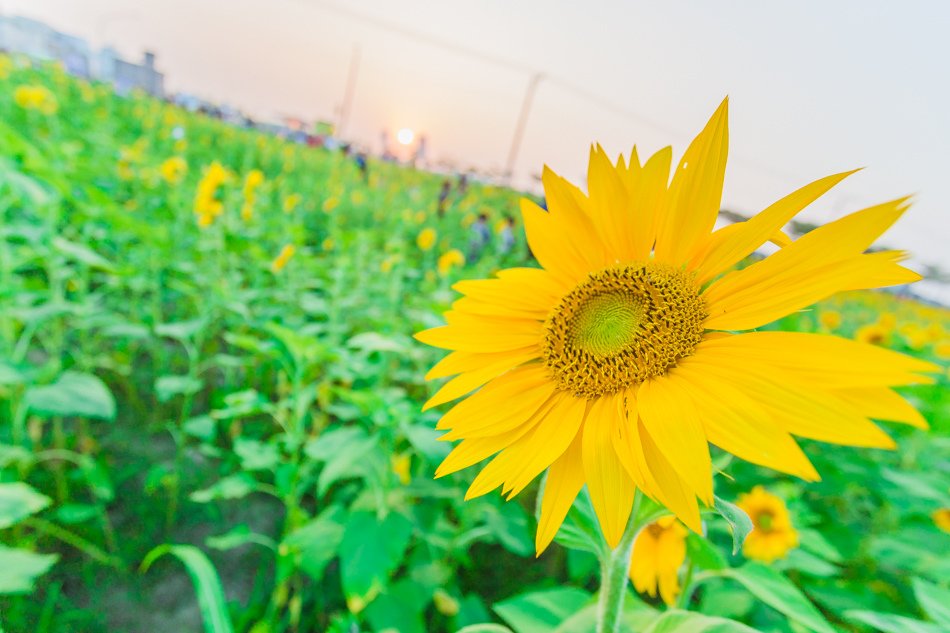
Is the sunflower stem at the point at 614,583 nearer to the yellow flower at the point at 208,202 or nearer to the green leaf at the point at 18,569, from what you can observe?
the green leaf at the point at 18,569

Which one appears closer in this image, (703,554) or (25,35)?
(703,554)

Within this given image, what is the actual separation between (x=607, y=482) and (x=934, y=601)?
1.48 feet

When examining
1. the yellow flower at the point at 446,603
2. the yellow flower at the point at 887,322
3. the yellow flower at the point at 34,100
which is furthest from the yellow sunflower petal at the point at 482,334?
the yellow flower at the point at 34,100

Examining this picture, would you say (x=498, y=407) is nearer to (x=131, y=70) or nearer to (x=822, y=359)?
(x=822, y=359)

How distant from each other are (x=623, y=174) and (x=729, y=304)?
162 mm

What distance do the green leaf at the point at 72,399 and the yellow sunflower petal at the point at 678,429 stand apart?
4.05ft

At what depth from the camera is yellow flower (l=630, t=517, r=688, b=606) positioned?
2.95ft

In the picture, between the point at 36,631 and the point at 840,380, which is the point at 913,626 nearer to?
the point at 840,380

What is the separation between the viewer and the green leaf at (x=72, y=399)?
1.15m

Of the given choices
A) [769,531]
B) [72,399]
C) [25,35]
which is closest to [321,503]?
[72,399]

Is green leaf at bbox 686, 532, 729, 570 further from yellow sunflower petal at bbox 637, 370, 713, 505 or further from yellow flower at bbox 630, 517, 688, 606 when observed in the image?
yellow sunflower petal at bbox 637, 370, 713, 505

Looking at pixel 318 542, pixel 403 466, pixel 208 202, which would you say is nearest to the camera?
pixel 318 542

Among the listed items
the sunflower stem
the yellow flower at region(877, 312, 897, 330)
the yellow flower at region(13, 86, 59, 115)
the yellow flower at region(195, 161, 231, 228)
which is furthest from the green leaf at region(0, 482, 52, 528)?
the yellow flower at region(13, 86, 59, 115)

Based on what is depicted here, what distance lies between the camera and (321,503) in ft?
5.56
